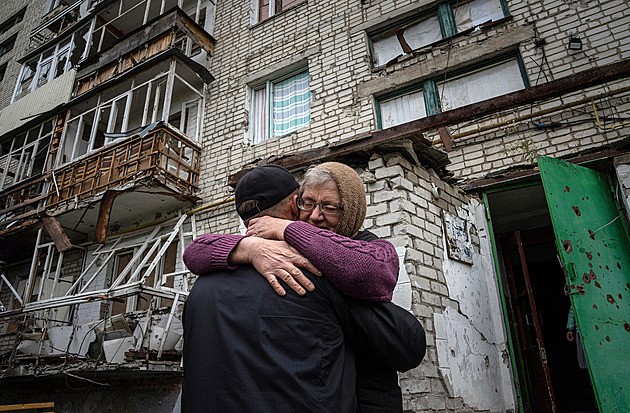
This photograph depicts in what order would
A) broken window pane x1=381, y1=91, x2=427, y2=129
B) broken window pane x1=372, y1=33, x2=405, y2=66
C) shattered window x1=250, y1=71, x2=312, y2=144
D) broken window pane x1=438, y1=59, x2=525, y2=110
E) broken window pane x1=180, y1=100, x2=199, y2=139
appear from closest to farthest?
broken window pane x1=438, y1=59, x2=525, y2=110
broken window pane x1=381, y1=91, x2=427, y2=129
broken window pane x1=372, y1=33, x2=405, y2=66
shattered window x1=250, y1=71, x2=312, y2=144
broken window pane x1=180, y1=100, x2=199, y2=139

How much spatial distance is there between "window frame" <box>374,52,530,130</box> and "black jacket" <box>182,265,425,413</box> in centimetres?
532

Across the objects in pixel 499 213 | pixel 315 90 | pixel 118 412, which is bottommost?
pixel 118 412

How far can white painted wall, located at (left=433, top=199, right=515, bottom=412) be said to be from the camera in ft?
11.0

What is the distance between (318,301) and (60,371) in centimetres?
583

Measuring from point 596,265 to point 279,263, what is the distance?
381 centimetres

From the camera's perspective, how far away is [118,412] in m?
6.04

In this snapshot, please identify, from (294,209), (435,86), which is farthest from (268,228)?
(435,86)

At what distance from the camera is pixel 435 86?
20.2 ft

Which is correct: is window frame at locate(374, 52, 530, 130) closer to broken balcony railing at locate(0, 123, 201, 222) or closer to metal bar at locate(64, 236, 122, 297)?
broken balcony railing at locate(0, 123, 201, 222)

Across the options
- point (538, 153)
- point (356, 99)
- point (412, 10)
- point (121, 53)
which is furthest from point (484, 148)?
point (121, 53)

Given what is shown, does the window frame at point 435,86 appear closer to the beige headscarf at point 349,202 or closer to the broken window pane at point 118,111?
the beige headscarf at point 349,202

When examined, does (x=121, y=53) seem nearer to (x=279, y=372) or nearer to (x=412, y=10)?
(x=412, y=10)

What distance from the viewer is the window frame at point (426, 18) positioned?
6.26 meters

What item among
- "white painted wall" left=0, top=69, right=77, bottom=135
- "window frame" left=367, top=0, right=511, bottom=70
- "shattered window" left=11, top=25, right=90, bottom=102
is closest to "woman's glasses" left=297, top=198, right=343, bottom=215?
"window frame" left=367, top=0, right=511, bottom=70
